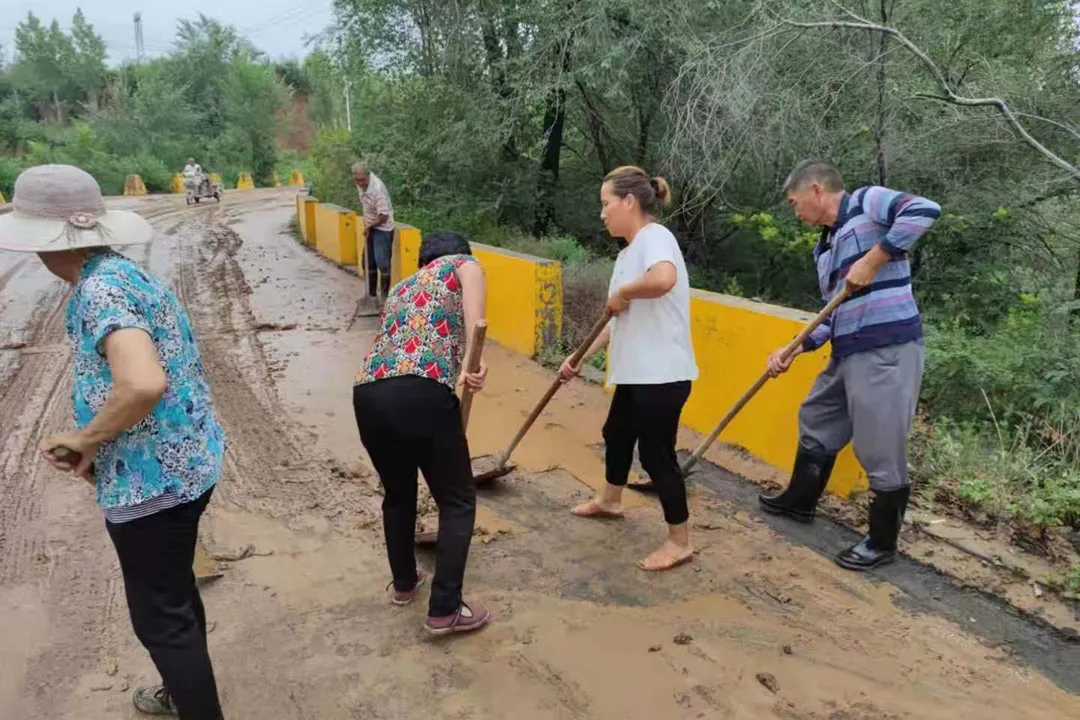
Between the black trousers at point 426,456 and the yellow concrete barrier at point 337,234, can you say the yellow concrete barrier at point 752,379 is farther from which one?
the yellow concrete barrier at point 337,234

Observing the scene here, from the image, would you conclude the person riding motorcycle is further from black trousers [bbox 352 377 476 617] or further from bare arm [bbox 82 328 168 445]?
bare arm [bbox 82 328 168 445]

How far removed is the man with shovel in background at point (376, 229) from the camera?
28.9 feet

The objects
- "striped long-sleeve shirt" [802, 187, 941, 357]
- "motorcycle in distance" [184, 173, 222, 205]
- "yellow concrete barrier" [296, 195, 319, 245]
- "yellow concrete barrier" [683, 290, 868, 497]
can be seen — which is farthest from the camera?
"motorcycle in distance" [184, 173, 222, 205]

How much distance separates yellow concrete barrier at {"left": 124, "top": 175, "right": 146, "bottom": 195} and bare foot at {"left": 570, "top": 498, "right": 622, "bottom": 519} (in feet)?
106

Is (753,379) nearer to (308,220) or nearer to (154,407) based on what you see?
(154,407)

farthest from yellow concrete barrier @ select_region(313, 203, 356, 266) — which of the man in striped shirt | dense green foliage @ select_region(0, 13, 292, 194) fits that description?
dense green foliage @ select_region(0, 13, 292, 194)

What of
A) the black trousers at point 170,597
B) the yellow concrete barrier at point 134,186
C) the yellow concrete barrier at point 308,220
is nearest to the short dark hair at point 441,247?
the black trousers at point 170,597

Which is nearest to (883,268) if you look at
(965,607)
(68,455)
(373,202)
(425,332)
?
(965,607)

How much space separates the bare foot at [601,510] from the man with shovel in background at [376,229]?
222 inches

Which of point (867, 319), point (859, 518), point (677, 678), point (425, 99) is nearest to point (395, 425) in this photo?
point (677, 678)

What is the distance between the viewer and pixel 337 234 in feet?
39.8

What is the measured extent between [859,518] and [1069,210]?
6354 mm

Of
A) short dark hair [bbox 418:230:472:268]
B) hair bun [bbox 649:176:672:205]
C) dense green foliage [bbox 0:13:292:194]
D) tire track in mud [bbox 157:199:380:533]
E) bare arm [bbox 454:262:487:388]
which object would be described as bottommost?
tire track in mud [bbox 157:199:380:533]

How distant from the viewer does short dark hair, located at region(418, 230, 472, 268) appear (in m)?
3.00
